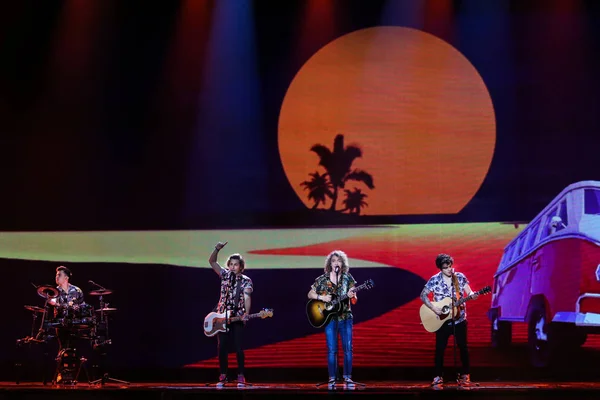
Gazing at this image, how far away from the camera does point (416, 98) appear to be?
979 cm

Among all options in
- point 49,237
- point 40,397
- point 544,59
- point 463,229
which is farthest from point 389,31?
point 40,397

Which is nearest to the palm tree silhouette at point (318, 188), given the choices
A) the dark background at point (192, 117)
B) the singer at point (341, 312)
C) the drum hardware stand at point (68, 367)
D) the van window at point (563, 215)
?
the dark background at point (192, 117)

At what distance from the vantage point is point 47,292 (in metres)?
8.72

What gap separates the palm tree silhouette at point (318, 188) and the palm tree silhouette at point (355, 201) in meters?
0.24

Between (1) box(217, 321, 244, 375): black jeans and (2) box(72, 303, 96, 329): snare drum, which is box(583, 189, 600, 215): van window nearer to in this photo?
(1) box(217, 321, 244, 375): black jeans

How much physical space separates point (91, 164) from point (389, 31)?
4454 millimetres

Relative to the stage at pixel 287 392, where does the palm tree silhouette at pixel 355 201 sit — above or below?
above

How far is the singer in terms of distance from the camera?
8.27m

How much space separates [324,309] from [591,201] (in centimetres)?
360

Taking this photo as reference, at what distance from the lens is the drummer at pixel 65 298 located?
8.80 metres

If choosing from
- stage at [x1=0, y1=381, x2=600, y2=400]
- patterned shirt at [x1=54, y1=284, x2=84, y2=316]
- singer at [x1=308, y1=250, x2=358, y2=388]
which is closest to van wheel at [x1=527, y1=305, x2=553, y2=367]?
stage at [x1=0, y1=381, x2=600, y2=400]

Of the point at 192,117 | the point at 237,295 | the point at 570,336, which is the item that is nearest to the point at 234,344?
the point at 237,295

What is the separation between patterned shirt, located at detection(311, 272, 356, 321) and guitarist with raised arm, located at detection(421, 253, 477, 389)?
2.79 feet

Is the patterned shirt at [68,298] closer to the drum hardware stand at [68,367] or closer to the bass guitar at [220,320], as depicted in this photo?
the drum hardware stand at [68,367]
